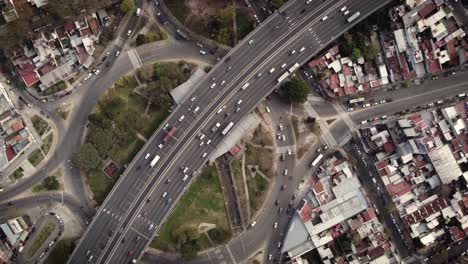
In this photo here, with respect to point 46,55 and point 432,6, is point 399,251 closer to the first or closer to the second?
point 432,6

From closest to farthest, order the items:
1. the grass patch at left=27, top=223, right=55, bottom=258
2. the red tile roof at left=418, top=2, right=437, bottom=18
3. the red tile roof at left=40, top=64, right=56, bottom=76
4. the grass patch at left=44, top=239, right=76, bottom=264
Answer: the grass patch at left=44, top=239, right=76, bottom=264 → the grass patch at left=27, top=223, right=55, bottom=258 → the red tile roof at left=40, top=64, right=56, bottom=76 → the red tile roof at left=418, top=2, right=437, bottom=18

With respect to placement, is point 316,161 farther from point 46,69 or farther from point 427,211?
point 46,69

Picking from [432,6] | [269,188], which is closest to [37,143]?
[269,188]

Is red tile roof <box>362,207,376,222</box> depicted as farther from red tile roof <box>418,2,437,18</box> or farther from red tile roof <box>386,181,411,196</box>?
red tile roof <box>418,2,437,18</box>

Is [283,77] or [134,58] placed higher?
[134,58]

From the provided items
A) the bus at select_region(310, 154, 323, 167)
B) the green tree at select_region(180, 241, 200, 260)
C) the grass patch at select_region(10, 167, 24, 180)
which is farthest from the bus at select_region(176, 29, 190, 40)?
the grass patch at select_region(10, 167, 24, 180)

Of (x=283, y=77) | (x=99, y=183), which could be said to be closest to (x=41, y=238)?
(x=99, y=183)

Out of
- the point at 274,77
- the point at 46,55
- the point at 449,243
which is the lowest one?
the point at 449,243
